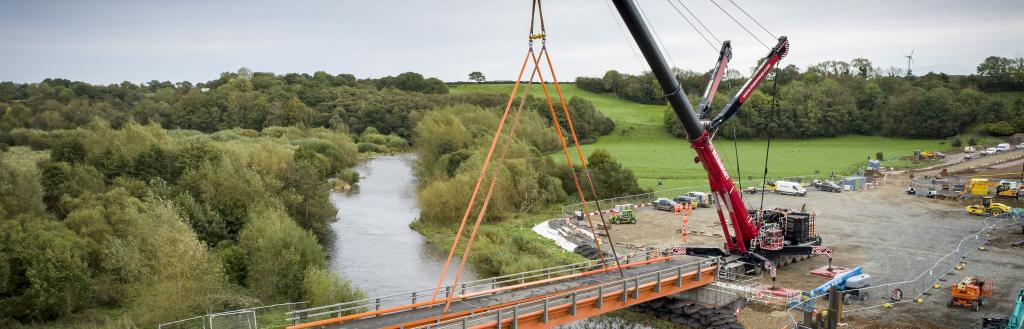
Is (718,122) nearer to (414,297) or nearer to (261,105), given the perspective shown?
(414,297)

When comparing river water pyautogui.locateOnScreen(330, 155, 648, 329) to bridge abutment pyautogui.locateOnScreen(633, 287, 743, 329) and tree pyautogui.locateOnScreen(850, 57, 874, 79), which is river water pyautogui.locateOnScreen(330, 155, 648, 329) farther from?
tree pyautogui.locateOnScreen(850, 57, 874, 79)

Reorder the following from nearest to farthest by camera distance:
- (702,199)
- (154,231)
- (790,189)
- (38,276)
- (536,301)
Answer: (536,301) < (38,276) < (154,231) < (702,199) < (790,189)

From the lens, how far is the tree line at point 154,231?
35000 mm

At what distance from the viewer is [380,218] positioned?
63.2 metres

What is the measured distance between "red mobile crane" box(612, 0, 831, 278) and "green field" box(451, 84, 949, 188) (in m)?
35.1

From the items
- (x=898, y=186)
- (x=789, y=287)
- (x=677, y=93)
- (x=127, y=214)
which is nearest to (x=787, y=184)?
(x=898, y=186)

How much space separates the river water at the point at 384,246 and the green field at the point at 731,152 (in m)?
26.9

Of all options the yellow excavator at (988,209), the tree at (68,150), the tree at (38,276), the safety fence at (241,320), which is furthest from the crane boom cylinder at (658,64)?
the tree at (68,150)

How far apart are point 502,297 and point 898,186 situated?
5885 cm

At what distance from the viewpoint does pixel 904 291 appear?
113 ft

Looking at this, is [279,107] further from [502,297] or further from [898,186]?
[502,297]

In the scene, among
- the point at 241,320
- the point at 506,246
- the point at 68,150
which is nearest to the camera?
the point at 241,320

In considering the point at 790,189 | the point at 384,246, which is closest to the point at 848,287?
the point at 384,246

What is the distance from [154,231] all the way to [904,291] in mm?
37549
